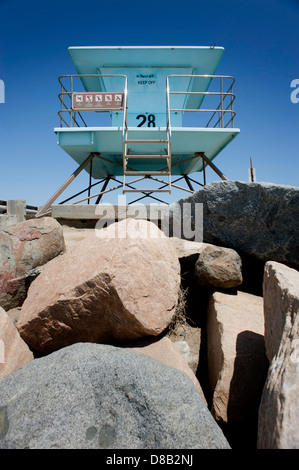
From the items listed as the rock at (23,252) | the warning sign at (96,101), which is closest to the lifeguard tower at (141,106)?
the warning sign at (96,101)

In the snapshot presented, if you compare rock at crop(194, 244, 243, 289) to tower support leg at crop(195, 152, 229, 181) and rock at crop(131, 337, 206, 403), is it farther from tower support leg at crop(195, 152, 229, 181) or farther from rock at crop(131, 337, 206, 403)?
tower support leg at crop(195, 152, 229, 181)

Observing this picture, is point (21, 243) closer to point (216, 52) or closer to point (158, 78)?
point (158, 78)

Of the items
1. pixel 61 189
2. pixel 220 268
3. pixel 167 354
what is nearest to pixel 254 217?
pixel 220 268

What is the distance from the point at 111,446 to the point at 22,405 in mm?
463

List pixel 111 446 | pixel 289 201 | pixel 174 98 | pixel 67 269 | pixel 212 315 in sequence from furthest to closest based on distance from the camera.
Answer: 1. pixel 174 98
2. pixel 289 201
3. pixel 212 315
4. pixel 67 269
5. pixel 111 446

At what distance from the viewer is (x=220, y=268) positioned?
2.62m

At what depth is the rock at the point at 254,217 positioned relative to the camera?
2881mm

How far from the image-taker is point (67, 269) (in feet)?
Result: 7.72

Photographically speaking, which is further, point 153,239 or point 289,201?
point 289,201

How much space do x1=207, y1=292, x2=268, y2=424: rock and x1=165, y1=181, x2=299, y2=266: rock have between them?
25.1 inches

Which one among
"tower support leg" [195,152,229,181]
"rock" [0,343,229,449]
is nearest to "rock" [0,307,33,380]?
"rock" [0,343,229,449]

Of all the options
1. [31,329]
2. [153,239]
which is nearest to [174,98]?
[153,239]

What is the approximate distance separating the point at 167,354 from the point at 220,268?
1015 mm

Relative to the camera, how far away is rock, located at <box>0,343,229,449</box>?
114 cm
